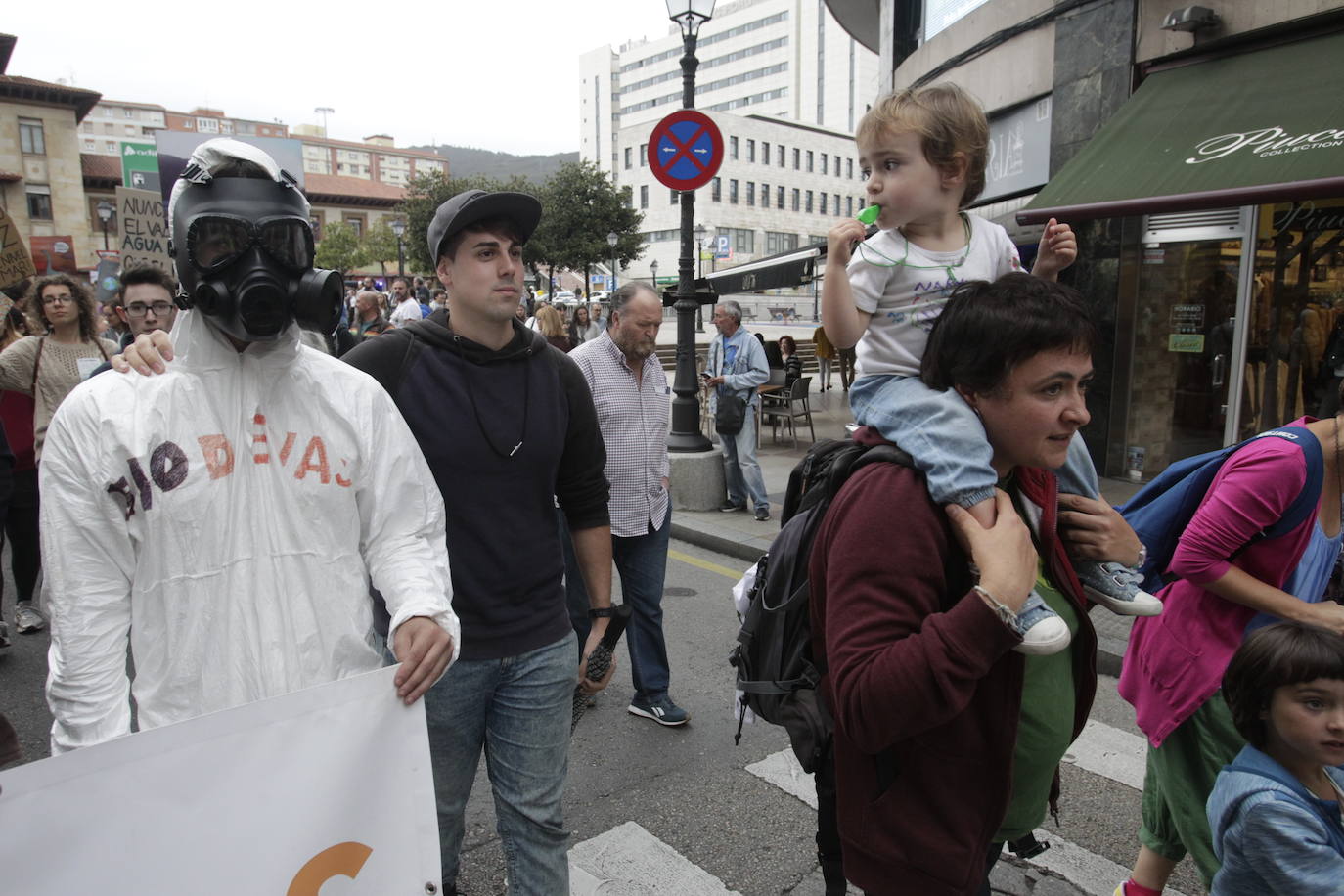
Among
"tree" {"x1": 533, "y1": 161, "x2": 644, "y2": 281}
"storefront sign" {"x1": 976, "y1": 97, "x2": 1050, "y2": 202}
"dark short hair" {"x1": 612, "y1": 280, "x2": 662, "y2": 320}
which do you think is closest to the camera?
"dark short hair" {"x1": 612, "y1": 280, "x2": 662, "y2": 320}

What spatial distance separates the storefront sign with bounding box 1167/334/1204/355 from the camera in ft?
27.8

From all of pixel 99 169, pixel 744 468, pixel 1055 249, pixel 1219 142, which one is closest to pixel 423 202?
pixel 99 169

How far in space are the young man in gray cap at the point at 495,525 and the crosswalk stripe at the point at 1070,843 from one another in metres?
1.38

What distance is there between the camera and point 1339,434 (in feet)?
7.75

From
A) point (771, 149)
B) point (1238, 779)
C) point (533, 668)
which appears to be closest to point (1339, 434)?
point (1238, 779)

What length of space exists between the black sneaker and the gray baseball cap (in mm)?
2559

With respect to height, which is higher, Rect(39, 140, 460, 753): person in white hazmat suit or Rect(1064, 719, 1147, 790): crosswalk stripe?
Rect(39, 140, 460, 753): person in white hazmat suit

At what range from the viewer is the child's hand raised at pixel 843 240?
193 cm

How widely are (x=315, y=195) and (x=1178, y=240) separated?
80.6 m

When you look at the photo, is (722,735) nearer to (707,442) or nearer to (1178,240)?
(707,442)

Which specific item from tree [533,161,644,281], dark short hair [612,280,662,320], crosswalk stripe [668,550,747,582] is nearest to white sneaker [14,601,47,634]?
dark short hair [612,280,662,320]

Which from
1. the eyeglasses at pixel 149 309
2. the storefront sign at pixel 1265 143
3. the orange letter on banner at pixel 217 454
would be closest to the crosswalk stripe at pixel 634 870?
the orange letter on banner at pixel 217 454

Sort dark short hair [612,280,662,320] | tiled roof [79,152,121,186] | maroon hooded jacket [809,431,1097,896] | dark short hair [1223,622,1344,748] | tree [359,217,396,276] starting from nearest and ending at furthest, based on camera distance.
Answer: maroon hooded jacket [809,431,1097,896] < dark short hair [1223,622,1344,748] < dark short hair [612,280,662,320] < tiled roof [79,152,121,186] < tree [359,217,396,276]

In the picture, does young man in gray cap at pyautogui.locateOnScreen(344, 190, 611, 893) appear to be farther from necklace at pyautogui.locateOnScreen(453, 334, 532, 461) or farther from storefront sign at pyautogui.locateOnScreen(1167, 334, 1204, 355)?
storefront sign at pyautogui.locateOnScreen(1167, 334, 1204, 355)
